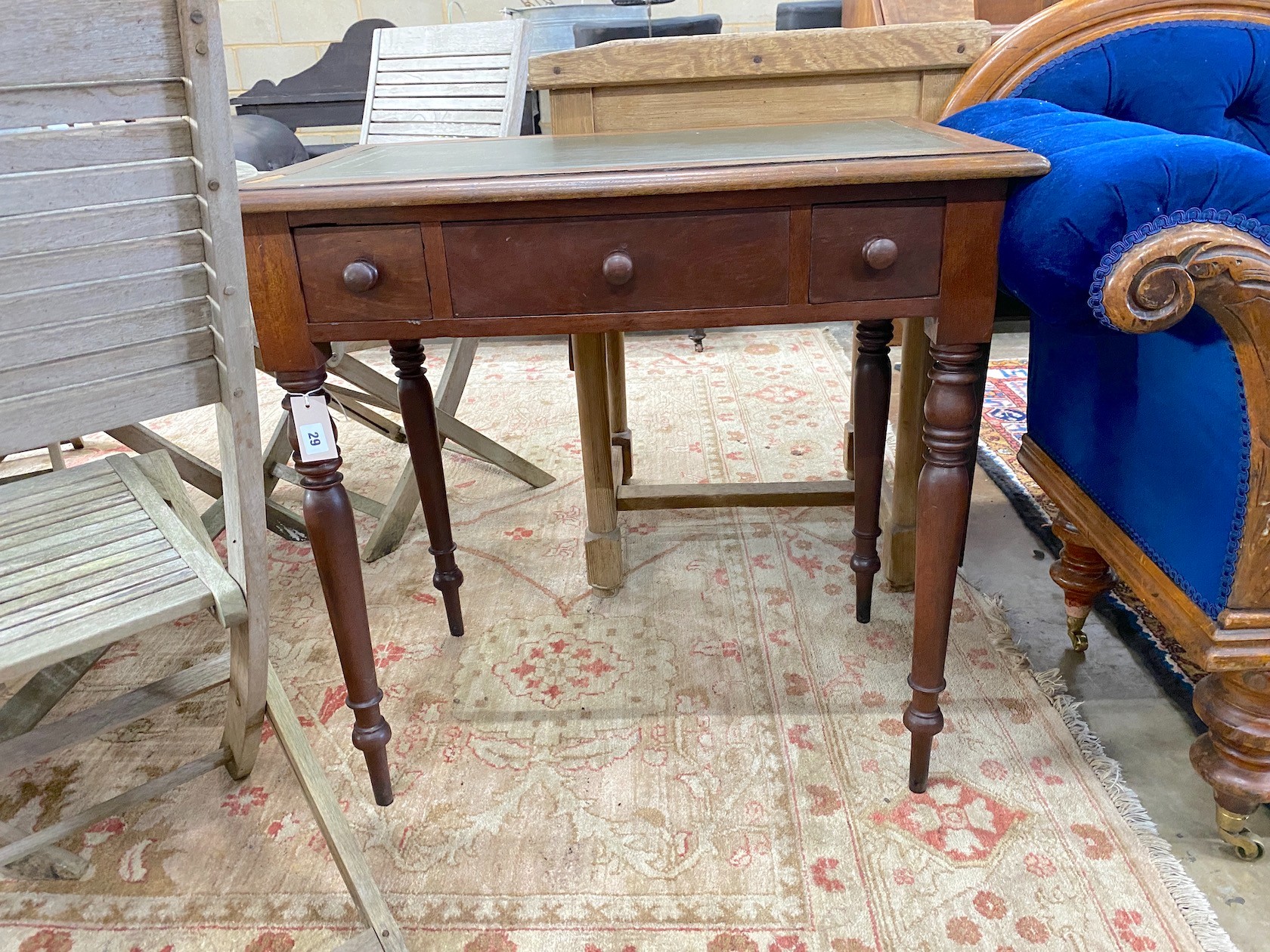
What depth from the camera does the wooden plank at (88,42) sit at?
0.64 meters

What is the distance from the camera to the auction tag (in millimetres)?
989

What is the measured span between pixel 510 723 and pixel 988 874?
73 cm

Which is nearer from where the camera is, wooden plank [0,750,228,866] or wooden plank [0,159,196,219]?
wooden plank [0,159,196,219]

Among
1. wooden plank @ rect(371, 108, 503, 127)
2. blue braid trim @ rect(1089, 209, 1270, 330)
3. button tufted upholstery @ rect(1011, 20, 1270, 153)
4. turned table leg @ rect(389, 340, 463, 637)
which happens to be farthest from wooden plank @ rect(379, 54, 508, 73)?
blue braid trim @ rect(1089, 209, 1270, 330)

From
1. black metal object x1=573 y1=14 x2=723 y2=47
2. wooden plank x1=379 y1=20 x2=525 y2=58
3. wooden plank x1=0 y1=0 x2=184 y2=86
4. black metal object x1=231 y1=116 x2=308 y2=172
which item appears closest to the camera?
wooden plank x1=0 y1=0 x2=184 y2=86

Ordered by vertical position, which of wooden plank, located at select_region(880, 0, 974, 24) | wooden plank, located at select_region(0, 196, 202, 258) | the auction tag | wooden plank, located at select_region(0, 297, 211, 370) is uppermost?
wooden plank, located at select_region(880, 0, 974, 24)

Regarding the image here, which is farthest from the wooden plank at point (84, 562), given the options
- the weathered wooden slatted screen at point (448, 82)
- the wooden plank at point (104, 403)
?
the weathered wooden slatted screen at point (448, 82)

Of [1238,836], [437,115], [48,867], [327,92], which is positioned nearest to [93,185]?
[48,867]

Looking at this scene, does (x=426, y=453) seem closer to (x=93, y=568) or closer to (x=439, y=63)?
(x=93, y=568)

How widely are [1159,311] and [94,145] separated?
0.96 metres

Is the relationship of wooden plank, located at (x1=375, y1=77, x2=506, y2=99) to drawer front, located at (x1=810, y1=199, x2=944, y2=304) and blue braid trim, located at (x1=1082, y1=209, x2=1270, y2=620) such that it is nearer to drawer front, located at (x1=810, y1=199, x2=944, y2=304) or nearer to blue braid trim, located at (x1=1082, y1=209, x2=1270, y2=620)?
drawer front, located at (x1=810, y1=199, x2=944, y2=304)

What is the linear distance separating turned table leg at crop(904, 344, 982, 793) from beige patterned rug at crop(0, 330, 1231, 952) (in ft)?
0.44

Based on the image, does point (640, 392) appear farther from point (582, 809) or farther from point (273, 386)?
point (582, 809)

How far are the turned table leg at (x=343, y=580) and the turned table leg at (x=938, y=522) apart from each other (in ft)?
2.34
